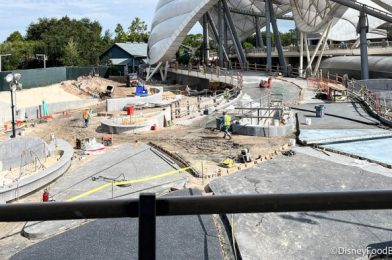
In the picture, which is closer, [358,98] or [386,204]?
[386,204]

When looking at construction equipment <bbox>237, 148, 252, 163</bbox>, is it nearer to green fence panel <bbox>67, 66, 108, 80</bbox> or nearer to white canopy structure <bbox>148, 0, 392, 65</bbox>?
white canopy structure <bbox>148, 0, 392, 65</bbox>

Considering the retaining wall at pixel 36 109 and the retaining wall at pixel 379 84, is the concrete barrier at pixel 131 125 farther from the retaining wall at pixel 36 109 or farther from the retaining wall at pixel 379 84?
the retaining wall at pixel 379 84

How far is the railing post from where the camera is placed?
1820 mm

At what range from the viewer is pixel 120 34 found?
112m

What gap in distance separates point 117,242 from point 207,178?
6.93 meters

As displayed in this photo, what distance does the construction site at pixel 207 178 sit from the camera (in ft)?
6.15

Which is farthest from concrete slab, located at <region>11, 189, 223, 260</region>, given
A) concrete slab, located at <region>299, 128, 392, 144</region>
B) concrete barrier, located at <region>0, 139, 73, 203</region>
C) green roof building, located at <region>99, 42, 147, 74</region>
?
green roof building, located at <region>99, 42, 147, 74</region>

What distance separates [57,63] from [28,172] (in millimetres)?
56909

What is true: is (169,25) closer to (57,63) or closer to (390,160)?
(57,63)

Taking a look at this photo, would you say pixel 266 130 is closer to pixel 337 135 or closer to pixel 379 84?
pixel 337 135

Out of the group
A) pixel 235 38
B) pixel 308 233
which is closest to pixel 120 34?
pixel 235 38

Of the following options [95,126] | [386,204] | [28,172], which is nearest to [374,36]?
[95,126]

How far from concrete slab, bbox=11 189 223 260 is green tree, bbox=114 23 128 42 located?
10359 cm

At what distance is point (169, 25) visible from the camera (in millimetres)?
62750
